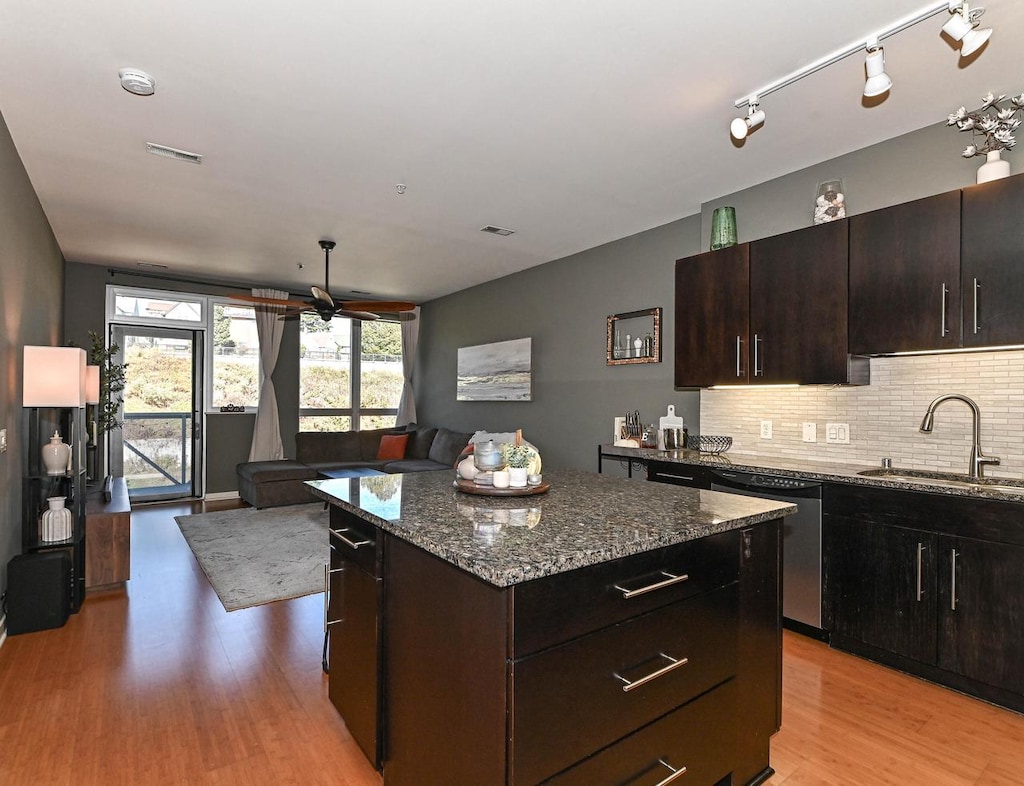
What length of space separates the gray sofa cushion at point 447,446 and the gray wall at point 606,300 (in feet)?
1.10

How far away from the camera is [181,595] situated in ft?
11.7

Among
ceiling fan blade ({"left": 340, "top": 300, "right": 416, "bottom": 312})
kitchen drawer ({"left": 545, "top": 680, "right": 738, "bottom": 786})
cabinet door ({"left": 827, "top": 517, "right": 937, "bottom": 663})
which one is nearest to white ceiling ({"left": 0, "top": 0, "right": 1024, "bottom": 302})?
→ ceiling fan blade ({"left": 340, "top": 300, "right": 416, "bottom": 312})

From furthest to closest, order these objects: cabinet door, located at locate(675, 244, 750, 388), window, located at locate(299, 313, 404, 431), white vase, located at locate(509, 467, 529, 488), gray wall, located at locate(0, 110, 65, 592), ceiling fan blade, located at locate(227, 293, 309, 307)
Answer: window, located at locate(299, 313, 404, 431) < ceiling fan blade, located at locate(227, 293, 309, 307) < cabinet door, located at locate(675, 244, 750, 388) < gray wall, located at locate(0, 110, 65, 592) < white vase, located at locate(509, 467, 529, 488)

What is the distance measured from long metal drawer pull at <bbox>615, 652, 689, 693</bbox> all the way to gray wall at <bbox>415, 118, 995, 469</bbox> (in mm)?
2846

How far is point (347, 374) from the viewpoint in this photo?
316 inches

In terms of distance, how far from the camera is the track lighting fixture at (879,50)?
190cm

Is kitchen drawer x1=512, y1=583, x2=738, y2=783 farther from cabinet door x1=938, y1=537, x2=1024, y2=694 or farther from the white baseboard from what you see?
the white baseboard

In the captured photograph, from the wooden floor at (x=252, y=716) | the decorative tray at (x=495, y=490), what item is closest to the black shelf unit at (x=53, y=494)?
the wooden floor at (x=252, y=716)

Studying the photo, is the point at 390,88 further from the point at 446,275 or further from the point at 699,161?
the point at 446,275

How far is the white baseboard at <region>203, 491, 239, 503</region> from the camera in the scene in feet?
22.6

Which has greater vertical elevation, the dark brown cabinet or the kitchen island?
the dark brown cabinet

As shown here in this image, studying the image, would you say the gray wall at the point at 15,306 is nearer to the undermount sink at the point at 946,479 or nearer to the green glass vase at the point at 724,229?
the green glass vase at the point at 724,229

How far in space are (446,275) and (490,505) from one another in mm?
5166

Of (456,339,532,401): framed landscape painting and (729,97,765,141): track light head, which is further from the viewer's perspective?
(456,339,532,401): framed landscape painting
